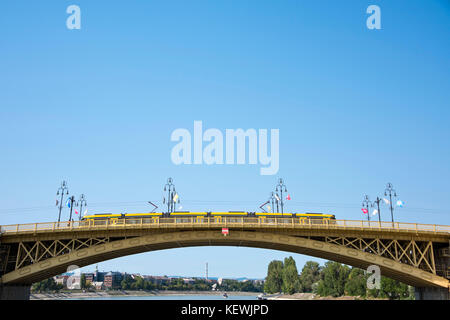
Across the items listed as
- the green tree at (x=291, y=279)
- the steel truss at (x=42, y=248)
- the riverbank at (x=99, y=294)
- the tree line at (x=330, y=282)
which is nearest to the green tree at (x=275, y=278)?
the tree line at (x=330, y=282)

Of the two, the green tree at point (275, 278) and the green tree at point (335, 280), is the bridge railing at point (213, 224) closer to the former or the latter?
the green tree at point (335, 280)

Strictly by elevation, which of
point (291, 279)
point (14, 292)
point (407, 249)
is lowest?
point (291, 279)

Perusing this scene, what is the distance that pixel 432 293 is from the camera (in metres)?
45.8

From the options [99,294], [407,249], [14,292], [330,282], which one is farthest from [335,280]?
[99,294]

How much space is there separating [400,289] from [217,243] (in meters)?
47.9

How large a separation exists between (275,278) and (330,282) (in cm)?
4880

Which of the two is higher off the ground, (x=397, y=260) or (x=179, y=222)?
(x=179, y=222)

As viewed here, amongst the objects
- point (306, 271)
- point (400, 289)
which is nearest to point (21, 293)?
point (400, 289)

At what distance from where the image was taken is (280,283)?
495 ft

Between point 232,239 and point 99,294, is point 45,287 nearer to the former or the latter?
point 99,294

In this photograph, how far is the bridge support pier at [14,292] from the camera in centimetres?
4406
